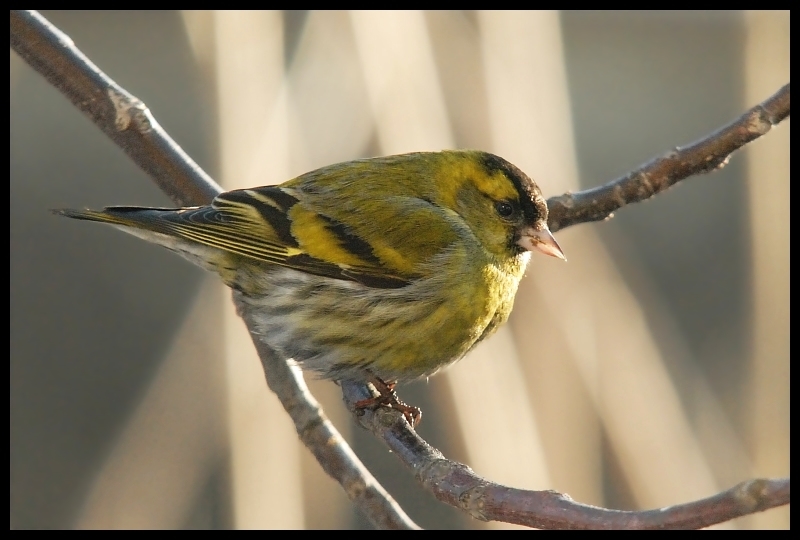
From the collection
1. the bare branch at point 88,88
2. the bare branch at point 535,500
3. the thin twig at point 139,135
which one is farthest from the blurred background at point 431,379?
the bare branch at point 535,500

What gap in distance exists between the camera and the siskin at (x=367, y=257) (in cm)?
255

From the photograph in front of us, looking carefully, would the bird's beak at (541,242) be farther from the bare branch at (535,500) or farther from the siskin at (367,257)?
the bare branch at (535,500)

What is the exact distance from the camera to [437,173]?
281 centimetres

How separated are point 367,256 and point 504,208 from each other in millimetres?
449

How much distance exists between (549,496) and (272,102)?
95.5 inches

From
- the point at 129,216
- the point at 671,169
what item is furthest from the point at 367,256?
the point at 671,169

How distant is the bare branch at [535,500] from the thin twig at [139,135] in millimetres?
164

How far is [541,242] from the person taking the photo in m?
2.63

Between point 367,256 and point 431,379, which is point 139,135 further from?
point 431,379

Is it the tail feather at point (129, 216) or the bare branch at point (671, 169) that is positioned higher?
the tail feather at point (129, 216)

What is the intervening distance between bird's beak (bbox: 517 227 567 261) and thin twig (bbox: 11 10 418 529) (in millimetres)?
782

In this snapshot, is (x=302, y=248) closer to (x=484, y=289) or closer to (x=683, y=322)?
(x=484, y=289)

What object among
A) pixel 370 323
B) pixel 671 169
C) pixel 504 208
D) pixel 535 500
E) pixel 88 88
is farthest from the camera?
pixel 504 208

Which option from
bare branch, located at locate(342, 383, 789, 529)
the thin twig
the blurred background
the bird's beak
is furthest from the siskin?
the blurred background
